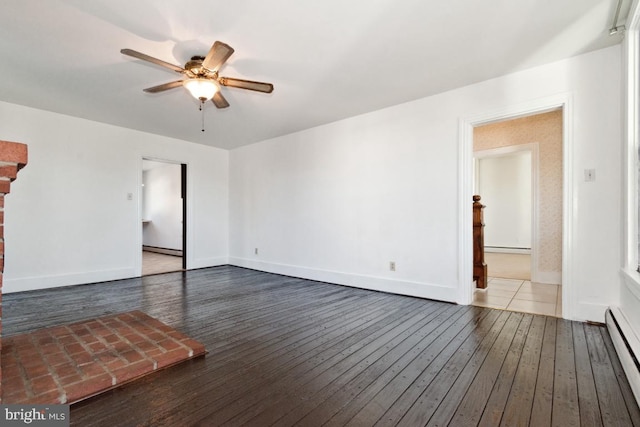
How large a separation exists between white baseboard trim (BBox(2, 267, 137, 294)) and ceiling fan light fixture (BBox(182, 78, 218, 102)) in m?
3.60

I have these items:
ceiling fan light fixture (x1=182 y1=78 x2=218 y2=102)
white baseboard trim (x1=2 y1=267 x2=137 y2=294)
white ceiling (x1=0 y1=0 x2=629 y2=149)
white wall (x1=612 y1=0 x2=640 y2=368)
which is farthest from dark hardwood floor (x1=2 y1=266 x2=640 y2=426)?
white ceiling (x1=0 y1=0 x2=629 y2=149)

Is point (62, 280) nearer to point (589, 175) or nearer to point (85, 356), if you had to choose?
point (85, 356)

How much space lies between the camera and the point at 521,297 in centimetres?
363

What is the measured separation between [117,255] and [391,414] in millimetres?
4925

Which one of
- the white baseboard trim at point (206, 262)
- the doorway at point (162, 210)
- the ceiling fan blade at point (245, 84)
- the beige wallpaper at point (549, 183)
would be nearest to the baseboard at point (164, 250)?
the doorway at point (162, 210)

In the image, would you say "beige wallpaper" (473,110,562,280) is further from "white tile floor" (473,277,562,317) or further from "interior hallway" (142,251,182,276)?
"interior hallway" (142,251,182,276)

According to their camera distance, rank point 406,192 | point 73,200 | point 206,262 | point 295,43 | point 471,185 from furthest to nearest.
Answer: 1. point 206,262
2. point 73,200
3. point 406,192
4. point 471,185
5. point 295,43

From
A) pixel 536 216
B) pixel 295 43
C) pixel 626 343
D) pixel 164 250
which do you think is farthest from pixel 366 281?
pixel 164 250

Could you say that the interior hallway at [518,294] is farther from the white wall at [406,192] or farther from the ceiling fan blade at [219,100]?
the ceiling fan blade at [219,100]

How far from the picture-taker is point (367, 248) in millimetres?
4145

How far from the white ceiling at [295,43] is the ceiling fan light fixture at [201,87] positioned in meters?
0.26

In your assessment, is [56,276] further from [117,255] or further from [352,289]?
[352,289]

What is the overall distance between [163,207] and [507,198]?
31.1 feet

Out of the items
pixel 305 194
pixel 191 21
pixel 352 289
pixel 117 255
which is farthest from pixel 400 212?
pixel 117 255
